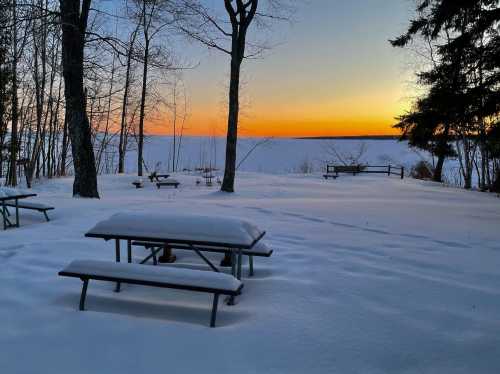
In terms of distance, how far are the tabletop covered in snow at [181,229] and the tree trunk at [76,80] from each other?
23.4ft

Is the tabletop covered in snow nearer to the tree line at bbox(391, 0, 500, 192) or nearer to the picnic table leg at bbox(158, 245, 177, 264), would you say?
the picnic table leg at bbox(158, 245, 177, 264)

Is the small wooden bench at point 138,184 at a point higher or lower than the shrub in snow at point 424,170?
lower

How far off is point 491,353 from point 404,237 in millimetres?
3976

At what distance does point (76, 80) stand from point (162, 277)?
344 inches

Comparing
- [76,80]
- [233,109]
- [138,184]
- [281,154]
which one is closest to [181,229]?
[76,80]

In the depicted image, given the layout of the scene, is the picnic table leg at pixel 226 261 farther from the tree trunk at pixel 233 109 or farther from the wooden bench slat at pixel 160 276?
the tree trunk at pixel 233 109

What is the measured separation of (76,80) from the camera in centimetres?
1043

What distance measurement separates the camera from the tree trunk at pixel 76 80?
1027cm

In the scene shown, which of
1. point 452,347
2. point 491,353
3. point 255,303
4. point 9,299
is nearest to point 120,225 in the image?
point 9,299

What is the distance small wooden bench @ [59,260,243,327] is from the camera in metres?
3.27

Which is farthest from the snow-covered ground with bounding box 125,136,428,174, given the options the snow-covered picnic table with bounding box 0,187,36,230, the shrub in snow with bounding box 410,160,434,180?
the snow-covered picnic table with bounding box 0,187,36,230

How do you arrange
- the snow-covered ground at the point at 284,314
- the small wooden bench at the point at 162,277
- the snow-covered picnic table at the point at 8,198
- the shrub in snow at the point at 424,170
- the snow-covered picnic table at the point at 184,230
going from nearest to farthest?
the snow-covered ground at the point at 284,314, the small wooden bench at the point at 162,277, the snow-covered picnic table at the point at 184,230, the snow-covered picnic table at the point at 8,198, the shrub in snow at the point at 424,170

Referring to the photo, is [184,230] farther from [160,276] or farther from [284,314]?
[284,314]

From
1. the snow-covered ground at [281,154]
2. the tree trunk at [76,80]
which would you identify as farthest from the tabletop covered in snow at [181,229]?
the snow-covered ground at [281,154]
